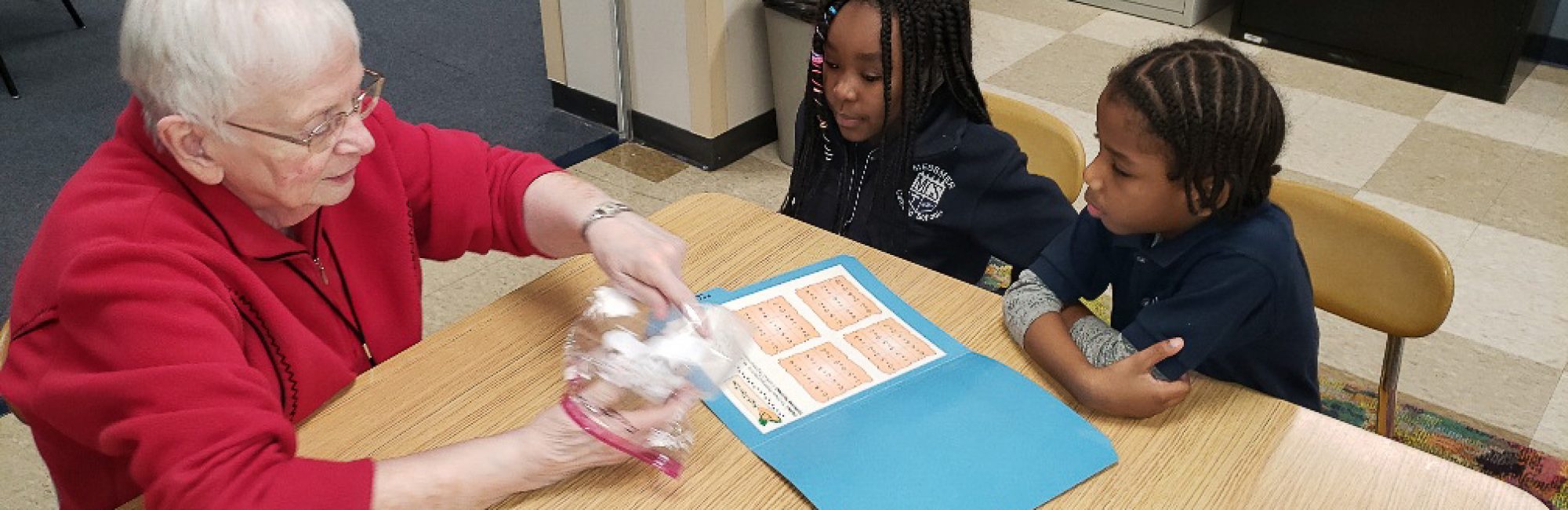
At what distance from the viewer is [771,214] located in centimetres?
158

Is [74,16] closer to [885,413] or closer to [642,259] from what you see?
[642,259]

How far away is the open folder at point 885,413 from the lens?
108 centimetres

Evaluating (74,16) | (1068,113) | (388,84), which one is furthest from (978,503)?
(74,16)

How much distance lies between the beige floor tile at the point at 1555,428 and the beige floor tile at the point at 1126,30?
2282 millimetres

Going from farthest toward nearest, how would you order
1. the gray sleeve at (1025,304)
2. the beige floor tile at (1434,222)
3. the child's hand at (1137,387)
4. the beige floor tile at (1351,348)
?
the beige floor tile at (1434,222)
the beige floor tile at (1351,348)
the gray sleeve at (1025,304)
the child's hand at (1137,387)

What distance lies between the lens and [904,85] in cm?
175

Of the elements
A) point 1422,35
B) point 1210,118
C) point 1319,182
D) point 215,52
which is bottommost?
point 1319,182

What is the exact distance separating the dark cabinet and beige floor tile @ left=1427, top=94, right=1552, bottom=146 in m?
0.09

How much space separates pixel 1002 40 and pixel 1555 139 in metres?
1.92

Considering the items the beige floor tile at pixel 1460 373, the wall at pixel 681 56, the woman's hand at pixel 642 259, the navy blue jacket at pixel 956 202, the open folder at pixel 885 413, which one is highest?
the woman's hand at pixel 642 259

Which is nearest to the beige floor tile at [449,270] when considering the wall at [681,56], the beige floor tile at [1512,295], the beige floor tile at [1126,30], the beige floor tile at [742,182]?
the beige floor tile at [742,182]

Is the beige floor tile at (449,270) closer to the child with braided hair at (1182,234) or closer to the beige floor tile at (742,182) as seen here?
the beige floor tile at (742,182)

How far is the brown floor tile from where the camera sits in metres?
3.50

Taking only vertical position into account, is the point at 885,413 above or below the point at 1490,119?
above
